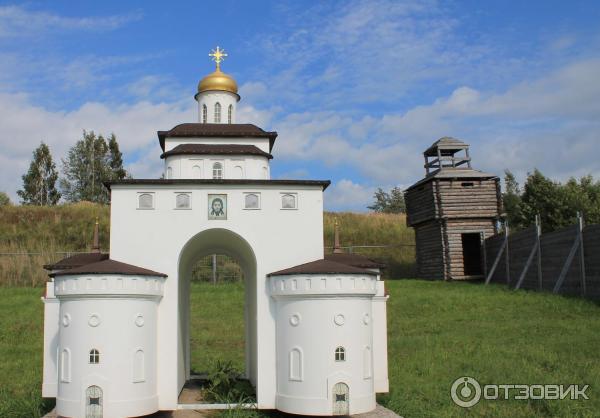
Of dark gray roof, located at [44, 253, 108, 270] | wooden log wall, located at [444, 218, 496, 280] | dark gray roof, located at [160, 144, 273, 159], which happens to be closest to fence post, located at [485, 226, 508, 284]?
wooden log wall, located at [444, 218, 496, 280]

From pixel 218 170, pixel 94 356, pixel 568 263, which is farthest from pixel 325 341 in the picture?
pixel 568 263

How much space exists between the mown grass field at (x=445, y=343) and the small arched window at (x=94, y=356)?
3110 millimetres

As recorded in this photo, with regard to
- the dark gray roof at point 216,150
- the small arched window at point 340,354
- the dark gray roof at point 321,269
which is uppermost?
the dark gray roof at point 216,150

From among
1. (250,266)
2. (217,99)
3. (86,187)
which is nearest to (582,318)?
(250,266)

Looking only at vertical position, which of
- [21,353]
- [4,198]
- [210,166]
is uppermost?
[4,198]

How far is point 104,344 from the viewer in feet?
39.2

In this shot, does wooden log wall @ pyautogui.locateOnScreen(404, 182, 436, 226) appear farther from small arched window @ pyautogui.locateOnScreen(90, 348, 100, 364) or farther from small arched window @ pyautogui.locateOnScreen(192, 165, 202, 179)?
small arched window @ pyautogui.locateOnScreen(90, 348, 100, 364)

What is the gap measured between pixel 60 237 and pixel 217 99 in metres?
24.3

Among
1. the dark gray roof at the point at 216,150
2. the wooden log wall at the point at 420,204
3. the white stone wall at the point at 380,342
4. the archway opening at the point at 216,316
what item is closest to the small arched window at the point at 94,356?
the archway opening at the point at 216,316

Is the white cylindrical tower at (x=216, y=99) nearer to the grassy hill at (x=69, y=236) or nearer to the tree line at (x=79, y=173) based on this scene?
the grassy hill at (x=69, y=236)

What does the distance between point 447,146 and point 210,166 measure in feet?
72.7

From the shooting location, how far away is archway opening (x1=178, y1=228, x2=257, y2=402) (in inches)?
603

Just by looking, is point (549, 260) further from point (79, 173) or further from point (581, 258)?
point (79, 173)

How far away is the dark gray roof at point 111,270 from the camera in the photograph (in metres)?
12.2
